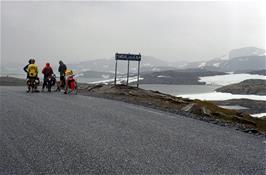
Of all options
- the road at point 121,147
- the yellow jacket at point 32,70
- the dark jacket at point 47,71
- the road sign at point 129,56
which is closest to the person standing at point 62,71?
Result: the dark jacket at point 47,71

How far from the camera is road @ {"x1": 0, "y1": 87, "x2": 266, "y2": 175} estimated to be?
531 centimetres

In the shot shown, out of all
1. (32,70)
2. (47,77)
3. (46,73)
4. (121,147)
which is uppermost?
(32,70)

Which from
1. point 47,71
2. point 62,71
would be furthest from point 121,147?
point 47,71

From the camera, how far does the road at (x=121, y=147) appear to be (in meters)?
5.31

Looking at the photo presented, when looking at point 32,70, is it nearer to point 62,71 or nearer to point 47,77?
point 47,77

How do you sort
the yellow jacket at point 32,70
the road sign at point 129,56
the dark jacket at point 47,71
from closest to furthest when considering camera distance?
the yellow jacket at point 32,70, the dark jacket at point 47,71, the road sign at point 129,56

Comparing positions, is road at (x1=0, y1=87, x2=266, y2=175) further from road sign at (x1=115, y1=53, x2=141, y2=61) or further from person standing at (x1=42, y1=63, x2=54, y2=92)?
road sign at (x1=115, y1=53, x2=141, y2=61)

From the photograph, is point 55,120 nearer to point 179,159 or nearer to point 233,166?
point 179,159

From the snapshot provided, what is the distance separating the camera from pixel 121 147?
258 inches

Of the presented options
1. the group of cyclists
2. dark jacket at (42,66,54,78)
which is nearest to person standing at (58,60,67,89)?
the group of cyclists

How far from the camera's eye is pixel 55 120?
943 cm

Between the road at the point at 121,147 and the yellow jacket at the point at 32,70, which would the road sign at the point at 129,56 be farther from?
the road at the point at 121,147

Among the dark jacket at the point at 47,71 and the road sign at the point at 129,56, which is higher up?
the road sign at the point at 129,56

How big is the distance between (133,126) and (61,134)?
7.63 feet
